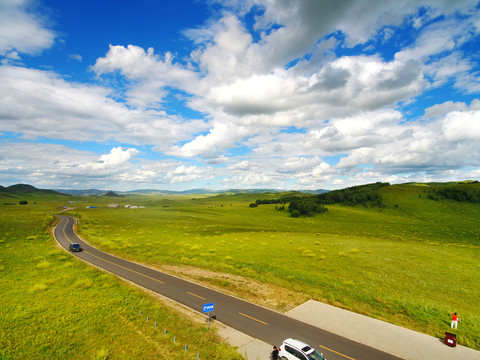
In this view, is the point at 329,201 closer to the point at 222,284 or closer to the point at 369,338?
the point at 222,284

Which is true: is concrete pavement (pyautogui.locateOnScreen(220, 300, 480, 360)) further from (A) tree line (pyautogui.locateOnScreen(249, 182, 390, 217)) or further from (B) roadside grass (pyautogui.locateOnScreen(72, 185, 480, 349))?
(A) tree line (pyautogui.locateOnScreen(249, 182, 390, 217))

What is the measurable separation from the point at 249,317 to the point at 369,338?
10.8 m

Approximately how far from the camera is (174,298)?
90.5 feet

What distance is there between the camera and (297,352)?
51.6ft

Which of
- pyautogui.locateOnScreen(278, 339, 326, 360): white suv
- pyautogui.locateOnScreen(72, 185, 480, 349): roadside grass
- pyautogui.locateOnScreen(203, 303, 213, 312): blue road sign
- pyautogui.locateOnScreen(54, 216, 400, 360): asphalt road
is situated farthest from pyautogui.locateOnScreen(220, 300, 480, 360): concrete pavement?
pyautogui.locateOnScreen(203, 303, 213, 312): blue road sign

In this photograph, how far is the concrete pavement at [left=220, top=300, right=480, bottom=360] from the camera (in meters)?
17.8

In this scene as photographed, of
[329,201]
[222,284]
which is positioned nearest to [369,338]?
[222,284]

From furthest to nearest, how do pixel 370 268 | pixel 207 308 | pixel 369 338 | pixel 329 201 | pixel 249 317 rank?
1. pixel 329 201
2. pixel 370 268
3. pixel 249 317
4. pixel 207 308
5. pixel 369 338

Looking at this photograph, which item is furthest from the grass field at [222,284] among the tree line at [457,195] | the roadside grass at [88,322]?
the tree line at [457,195]

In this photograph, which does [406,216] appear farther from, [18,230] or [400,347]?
[18,230]

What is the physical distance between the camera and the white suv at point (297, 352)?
50.5ft

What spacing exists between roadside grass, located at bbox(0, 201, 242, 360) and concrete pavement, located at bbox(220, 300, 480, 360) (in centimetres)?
179

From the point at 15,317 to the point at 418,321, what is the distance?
39436 millimetres

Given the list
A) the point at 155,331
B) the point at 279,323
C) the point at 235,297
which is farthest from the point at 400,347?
the point at 155,331
